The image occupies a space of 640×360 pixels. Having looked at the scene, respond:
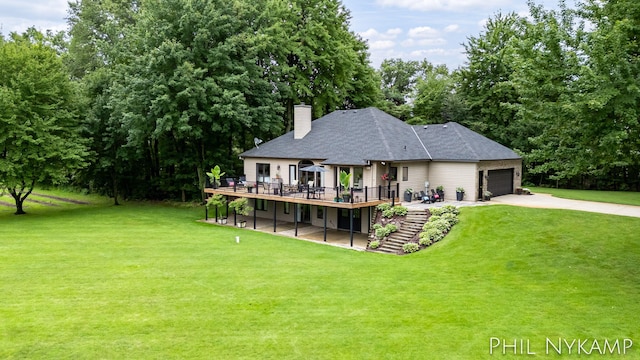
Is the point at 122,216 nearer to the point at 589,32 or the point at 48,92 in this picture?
the point at 48,92

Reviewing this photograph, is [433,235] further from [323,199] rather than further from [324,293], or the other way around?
[324,293]

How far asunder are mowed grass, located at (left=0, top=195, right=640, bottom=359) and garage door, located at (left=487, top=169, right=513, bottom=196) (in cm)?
557

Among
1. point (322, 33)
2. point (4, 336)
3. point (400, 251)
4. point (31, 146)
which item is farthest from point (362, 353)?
point (322, 33)

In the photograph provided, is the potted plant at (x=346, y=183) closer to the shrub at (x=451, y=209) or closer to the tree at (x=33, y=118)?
the shrub at (x=451, y=209)

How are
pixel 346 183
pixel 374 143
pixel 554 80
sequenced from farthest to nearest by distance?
pixel 374 143 → pixel 346 183 → pixel 554 80

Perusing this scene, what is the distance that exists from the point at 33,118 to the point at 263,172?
47.0 ft

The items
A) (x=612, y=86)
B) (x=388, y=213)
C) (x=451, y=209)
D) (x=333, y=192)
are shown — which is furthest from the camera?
(x=333, y=192)

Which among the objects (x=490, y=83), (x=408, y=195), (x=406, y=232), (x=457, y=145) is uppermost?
(x=490, y=83)

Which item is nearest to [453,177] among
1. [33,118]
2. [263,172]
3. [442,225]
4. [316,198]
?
[442,225]

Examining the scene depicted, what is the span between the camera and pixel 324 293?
11805 millimetres

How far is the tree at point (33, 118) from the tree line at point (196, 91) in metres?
0.08

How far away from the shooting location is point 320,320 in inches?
392

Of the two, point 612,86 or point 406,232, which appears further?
point 406,232

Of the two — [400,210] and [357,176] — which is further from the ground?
[357,176]
